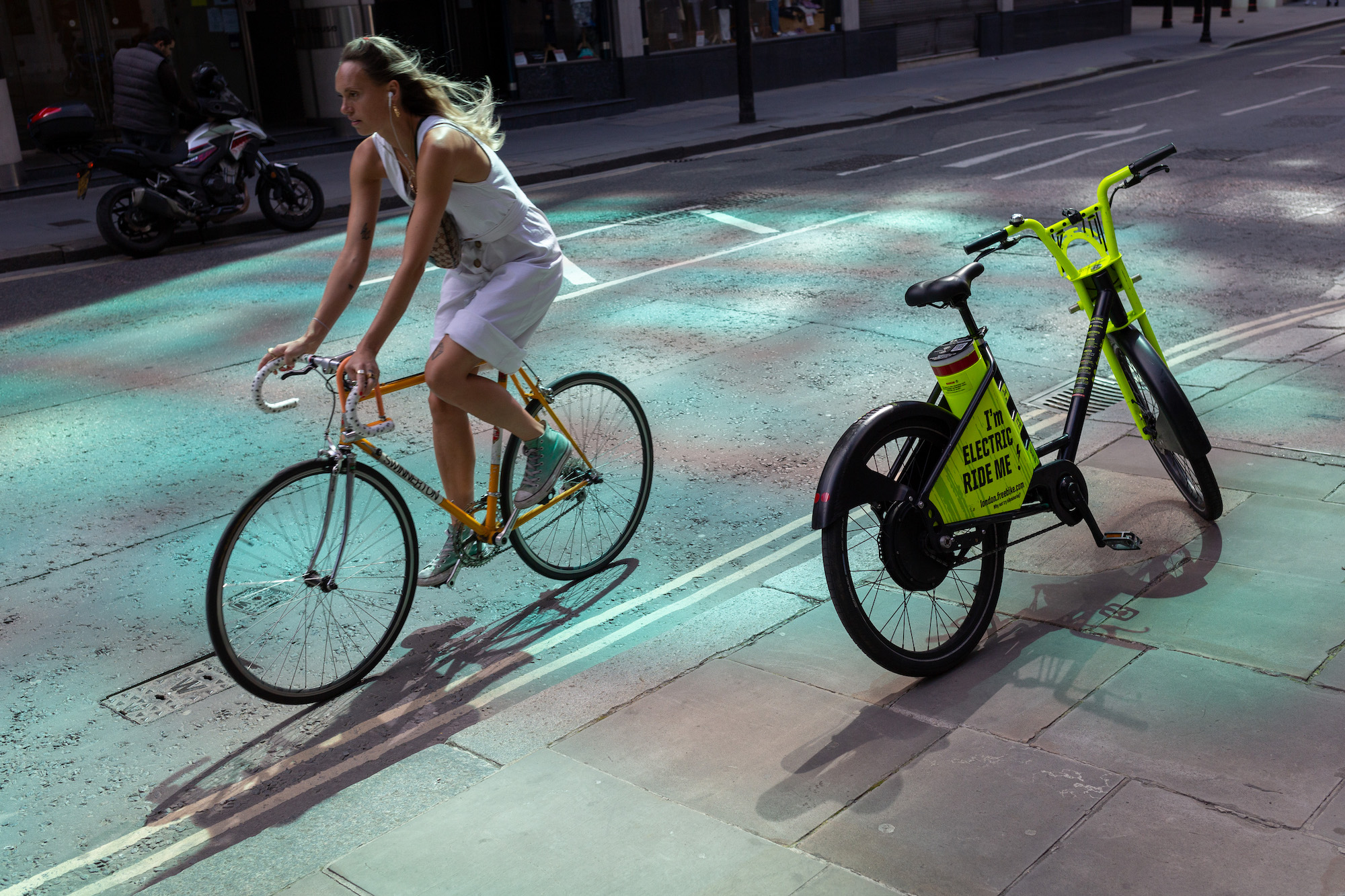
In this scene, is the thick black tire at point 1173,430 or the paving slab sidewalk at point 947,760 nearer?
the paving slab sidewalk at point 947,760

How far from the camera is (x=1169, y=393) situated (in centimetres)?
458

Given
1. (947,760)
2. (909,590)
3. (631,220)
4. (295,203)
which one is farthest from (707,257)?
(947,760)

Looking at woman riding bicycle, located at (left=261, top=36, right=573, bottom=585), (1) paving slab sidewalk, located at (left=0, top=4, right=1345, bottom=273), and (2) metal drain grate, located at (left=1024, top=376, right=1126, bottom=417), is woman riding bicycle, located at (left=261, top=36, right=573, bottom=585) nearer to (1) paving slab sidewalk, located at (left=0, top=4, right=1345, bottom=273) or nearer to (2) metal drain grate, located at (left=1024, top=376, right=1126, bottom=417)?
(2) metal drain grate, located at (left=1024, top=376, right=1126, bottom=417)

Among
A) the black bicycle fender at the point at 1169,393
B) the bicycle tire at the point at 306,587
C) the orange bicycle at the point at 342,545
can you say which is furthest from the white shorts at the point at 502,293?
the black bicycle fender at the point at 1169,393

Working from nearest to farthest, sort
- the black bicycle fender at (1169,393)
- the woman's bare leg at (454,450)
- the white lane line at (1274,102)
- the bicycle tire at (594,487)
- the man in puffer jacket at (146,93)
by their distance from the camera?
the woman's bare leg at (454,450)
the black bicycle fender at (1169,393)
the bicycle tire at (594,487)
the man in puffer jacket at (146,93)
the white lane line at (1274,102)

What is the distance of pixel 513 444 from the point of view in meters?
4.60

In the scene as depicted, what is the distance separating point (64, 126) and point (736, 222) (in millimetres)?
6610

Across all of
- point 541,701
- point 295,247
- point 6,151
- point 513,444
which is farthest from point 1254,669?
point 6,151

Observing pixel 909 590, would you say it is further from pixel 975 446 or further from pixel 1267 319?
pixel 1267 319

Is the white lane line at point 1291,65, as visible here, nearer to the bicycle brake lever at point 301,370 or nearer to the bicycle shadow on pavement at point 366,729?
the bicycle shadow on pavement at point 366,729

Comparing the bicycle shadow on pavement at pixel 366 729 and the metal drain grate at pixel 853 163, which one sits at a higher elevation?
the metal drain grate at pixel 853 163

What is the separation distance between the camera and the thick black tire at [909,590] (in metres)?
3.62

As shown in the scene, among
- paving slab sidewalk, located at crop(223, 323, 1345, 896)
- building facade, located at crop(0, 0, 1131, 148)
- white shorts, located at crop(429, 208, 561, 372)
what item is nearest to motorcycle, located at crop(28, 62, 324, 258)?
building facade, located at crop(0, 0, 1131, 148)

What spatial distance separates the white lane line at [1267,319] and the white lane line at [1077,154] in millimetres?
5847
